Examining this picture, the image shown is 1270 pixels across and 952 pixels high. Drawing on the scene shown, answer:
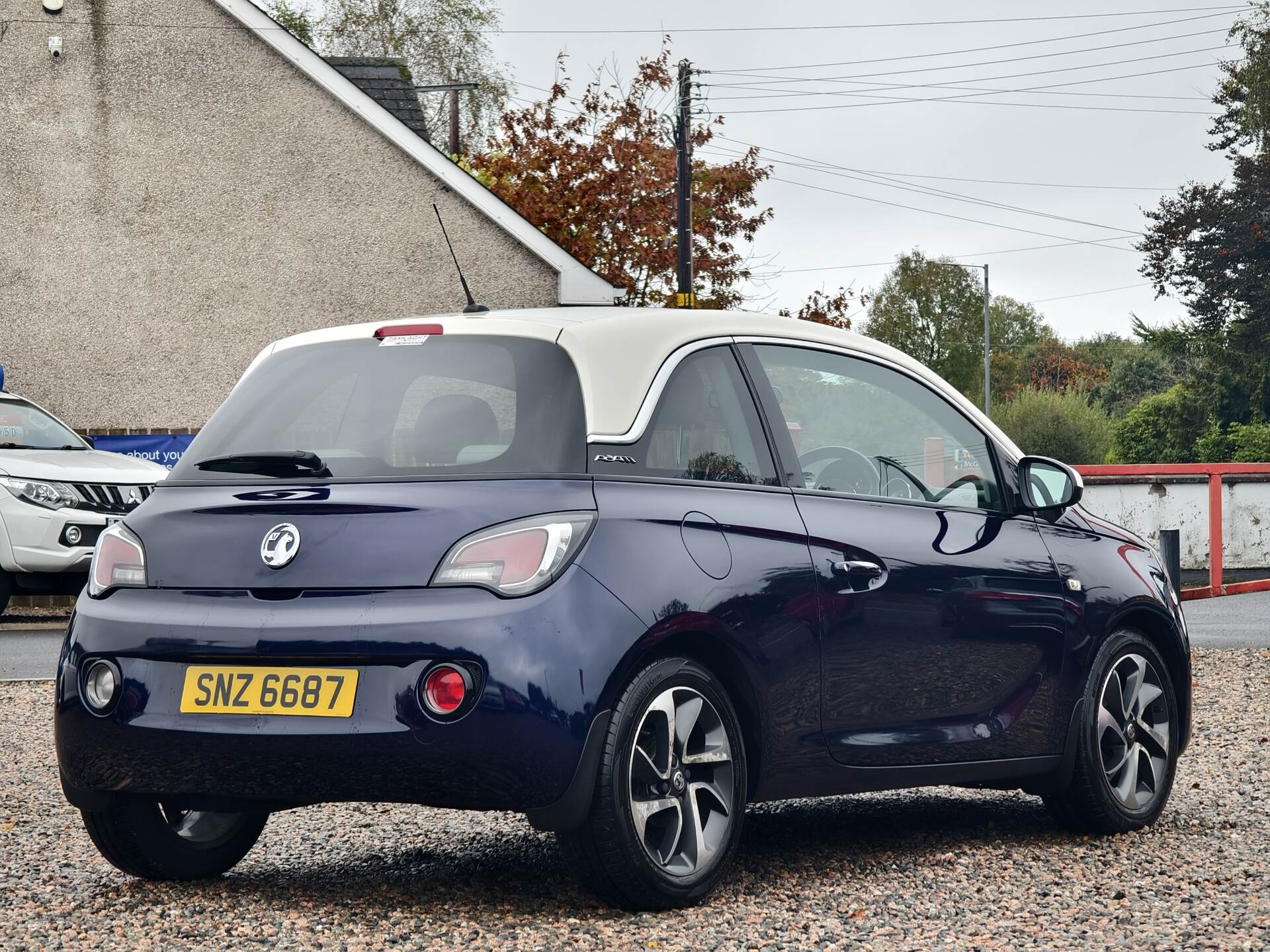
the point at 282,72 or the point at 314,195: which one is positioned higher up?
the point at 282,72

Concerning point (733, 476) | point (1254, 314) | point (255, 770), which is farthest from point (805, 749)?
point (1254, 314)

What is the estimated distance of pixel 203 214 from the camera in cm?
2377

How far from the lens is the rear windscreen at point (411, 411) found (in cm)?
459

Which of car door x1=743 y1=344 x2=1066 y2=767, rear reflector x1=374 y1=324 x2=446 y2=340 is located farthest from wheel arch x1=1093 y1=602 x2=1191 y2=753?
rear reflector x1=374 y1=324 x2=446 y2=340

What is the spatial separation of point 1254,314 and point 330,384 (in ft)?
162

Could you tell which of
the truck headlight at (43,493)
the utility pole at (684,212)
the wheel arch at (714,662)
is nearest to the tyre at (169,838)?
the wheel arch at (714,662)

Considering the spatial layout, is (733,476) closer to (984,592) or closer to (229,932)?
(984,592)

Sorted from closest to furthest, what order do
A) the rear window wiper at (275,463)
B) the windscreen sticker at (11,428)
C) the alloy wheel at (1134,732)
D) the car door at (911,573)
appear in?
1. the rear window wiper at (275,463)
2. the car door at (911,573)
3. the alloy wheel at (1134,732)
4. the windscreen sticker at (11,428)

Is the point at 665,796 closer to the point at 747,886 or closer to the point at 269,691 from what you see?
the point at 747,886

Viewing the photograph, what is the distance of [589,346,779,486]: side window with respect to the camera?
4676mm

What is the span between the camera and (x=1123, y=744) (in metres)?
6.11

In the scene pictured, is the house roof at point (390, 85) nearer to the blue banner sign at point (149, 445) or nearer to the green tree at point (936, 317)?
the blue banner sign at point (149, 445)

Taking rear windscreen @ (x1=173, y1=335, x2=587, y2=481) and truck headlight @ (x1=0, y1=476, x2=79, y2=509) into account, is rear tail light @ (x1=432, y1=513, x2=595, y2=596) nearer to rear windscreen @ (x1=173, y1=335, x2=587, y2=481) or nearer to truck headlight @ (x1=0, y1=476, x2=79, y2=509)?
rear windscreen @ (x1=173, y1=335, x2=587, y2=481)

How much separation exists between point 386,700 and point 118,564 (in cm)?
97
